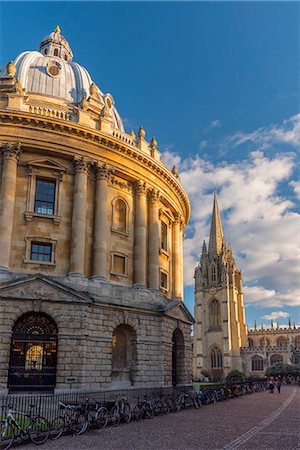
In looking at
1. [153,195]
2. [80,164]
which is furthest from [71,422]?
[153,195]

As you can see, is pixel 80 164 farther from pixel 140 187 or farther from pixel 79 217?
pixel 140 187

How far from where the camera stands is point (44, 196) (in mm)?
31594

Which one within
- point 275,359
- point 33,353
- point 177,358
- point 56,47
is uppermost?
point 56,47

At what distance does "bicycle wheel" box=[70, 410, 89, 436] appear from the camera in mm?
17344

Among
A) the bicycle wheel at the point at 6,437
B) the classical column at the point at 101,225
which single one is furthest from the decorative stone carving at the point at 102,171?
the bicycle wheel at the point at 6,437

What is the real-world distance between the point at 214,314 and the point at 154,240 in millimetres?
90905

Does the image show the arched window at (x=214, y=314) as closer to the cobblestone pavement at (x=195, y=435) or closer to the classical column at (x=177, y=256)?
the classical column at (x=177, y=256)

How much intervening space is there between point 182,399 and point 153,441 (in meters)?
11.6

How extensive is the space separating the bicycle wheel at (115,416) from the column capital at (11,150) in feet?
58.7

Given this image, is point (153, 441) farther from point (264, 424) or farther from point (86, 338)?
point (86, 338)

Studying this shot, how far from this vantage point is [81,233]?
3062 cm

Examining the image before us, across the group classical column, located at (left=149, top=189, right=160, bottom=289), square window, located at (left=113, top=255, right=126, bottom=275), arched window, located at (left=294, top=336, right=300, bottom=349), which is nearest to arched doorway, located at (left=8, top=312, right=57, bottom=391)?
square window, located at (left=113, top=255, right=126, bottom=275)

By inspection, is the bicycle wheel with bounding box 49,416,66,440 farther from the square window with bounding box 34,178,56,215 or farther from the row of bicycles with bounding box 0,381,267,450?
the square window with bounding box 34,178,56,215

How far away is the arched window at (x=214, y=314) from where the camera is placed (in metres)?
121
